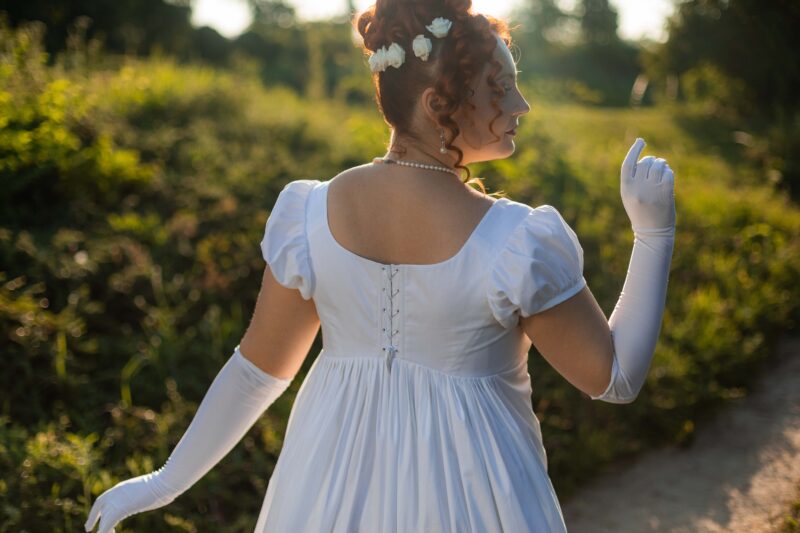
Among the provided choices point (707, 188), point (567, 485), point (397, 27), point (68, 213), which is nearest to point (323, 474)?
point (397, 27)

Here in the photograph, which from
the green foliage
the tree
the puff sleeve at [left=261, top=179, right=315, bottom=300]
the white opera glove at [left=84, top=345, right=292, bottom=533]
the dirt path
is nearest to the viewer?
the puff sleeve at [left=261, top=179, right=315, bottom=300]

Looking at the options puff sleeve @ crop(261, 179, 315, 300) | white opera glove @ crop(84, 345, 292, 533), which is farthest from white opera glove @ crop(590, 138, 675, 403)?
white opera glove @ crop(84, 345, 292, 533)

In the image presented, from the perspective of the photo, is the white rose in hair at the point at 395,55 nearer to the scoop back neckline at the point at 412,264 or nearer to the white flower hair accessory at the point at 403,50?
the white flower hair accessory at the point at 403,50

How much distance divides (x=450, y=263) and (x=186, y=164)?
13.6ft

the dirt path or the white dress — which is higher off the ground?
the white dress

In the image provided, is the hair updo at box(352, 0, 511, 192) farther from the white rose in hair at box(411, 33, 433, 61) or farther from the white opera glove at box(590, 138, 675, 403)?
the white opera glove at box(590, 138, 675, 403)

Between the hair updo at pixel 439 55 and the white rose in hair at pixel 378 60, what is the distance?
0.01m

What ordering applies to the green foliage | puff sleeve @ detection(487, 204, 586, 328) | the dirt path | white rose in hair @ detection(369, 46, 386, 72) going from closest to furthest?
puff sleeve @ detection(487, 204, 586, 328) → white rose in hair @ detection(369, 46, 386, 72) → the dirt path → the green foliage

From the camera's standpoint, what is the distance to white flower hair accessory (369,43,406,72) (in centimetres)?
154

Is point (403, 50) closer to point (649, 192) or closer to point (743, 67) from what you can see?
point (649, 192)

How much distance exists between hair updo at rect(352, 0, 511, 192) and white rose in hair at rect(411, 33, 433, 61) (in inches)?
0.8

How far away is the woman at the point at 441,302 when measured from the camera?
4.97 feet

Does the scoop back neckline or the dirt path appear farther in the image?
the dirt path

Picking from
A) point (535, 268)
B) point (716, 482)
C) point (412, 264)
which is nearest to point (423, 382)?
point (412, 264)
